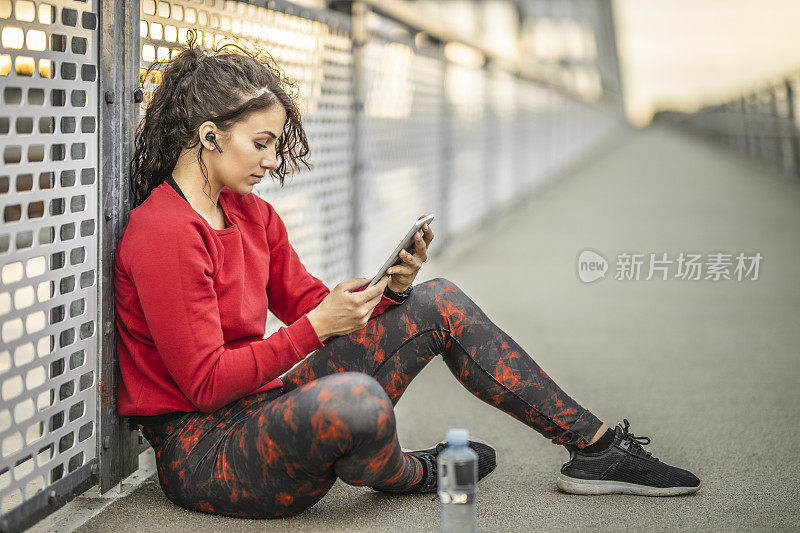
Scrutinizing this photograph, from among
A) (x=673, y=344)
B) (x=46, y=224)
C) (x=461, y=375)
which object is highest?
(x=46, y=224)

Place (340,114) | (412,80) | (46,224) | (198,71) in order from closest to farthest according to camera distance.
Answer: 1. (46,224)
2. (198,71)
3. (340,114)
4. (412,80)

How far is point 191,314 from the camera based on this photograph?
204cm

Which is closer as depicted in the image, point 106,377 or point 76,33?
point 76,33

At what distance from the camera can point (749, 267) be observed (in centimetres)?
676

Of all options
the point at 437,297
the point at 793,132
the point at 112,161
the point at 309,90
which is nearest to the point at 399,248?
the point at 437,297

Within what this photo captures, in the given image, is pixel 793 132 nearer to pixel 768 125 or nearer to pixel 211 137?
pixel 768 125

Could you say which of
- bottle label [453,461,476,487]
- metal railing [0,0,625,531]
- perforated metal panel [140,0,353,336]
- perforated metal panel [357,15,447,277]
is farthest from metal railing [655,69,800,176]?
bottle label [453,461,476,487]

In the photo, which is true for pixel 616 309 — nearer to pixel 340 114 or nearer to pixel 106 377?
pixel 340 114

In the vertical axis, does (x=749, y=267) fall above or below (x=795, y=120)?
below

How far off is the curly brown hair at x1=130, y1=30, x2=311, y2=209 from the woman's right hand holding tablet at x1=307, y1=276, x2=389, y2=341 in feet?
1.39

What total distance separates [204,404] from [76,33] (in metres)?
0.87

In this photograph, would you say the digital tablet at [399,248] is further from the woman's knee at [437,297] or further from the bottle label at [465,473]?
the bottle label at [465,473]

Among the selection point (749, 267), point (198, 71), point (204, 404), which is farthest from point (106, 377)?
point (749, 267)

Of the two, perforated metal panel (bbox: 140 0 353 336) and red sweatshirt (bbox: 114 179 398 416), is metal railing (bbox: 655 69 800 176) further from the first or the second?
red sweatshirt (bbox: 114 179 398 416)
